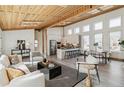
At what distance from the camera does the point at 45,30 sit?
13.0 metres

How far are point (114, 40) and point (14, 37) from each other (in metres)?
7.99

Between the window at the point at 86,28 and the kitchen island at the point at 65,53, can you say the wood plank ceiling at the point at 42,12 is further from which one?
the window at the point at 86,28

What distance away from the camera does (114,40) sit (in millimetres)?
9430

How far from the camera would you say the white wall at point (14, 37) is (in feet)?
38.7

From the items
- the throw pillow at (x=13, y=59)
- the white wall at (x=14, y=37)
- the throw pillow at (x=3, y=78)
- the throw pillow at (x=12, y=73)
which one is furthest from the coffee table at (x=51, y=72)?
the white wall at (x=14, y=37)

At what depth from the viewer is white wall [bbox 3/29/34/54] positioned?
38.7ft

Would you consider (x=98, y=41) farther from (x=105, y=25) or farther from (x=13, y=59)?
(x=13, y=59)

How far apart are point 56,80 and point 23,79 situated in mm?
2479

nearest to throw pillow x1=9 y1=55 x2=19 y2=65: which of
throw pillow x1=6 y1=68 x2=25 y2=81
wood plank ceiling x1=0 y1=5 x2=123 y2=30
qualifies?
wood plank ceiling x1=0 y1=5 x2=123 y2=30

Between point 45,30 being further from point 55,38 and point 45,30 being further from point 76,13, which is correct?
point 76,13

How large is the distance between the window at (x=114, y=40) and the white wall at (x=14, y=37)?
22.3 feet

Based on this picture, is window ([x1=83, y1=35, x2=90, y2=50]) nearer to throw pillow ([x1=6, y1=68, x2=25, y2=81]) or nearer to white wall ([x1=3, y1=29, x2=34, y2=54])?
white wall ([x1=3, y1=29, x2=34, y2=54])

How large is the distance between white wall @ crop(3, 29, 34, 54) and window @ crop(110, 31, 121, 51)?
6803mm
